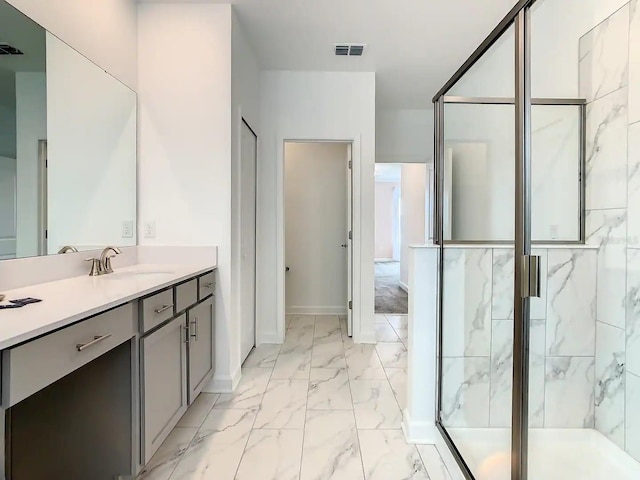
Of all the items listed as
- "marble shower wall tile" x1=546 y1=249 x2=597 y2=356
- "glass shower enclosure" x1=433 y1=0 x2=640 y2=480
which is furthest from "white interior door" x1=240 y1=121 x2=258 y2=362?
"marble shower wall tile" x1=546 y1=249 x2=597 y2=356

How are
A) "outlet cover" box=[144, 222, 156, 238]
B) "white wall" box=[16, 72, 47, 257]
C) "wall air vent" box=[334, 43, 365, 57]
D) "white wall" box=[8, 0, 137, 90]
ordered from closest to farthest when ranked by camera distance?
"white wall" box=[16, 72, 47, 257] < "white wall" box=[8, 0, 137, 90] < "outlet cover" box=[144, 222, 156, 238] < "wall air vent" box=[334, 43, 365, 57]

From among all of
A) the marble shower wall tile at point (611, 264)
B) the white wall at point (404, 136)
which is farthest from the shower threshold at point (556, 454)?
the white wall at point (404, 136)

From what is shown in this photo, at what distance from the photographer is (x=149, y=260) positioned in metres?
2.45

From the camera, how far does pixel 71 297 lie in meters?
1.34

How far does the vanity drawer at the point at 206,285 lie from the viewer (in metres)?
2.17

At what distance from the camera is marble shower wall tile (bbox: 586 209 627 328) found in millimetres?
1810

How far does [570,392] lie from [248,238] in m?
2.44

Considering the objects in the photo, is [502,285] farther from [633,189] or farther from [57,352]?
[57,352]

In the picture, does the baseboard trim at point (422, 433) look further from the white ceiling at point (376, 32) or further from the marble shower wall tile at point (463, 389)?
the white ceiling at point (376, 32)

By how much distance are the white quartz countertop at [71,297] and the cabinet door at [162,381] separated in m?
0.23

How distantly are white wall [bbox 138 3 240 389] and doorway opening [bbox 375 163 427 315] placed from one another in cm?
237

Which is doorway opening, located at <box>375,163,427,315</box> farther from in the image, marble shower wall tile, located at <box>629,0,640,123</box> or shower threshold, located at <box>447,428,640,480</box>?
marble shower wall tile, located at <box>629,0,640,123</box>

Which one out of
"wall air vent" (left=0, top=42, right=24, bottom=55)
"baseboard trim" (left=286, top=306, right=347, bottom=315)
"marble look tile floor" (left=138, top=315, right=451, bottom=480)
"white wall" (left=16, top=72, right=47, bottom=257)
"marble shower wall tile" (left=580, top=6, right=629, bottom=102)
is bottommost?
"marble look tile floor" (left=138, top=315, right=451, bottom=480)

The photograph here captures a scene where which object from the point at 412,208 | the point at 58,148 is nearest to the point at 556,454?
the point at 58,148
